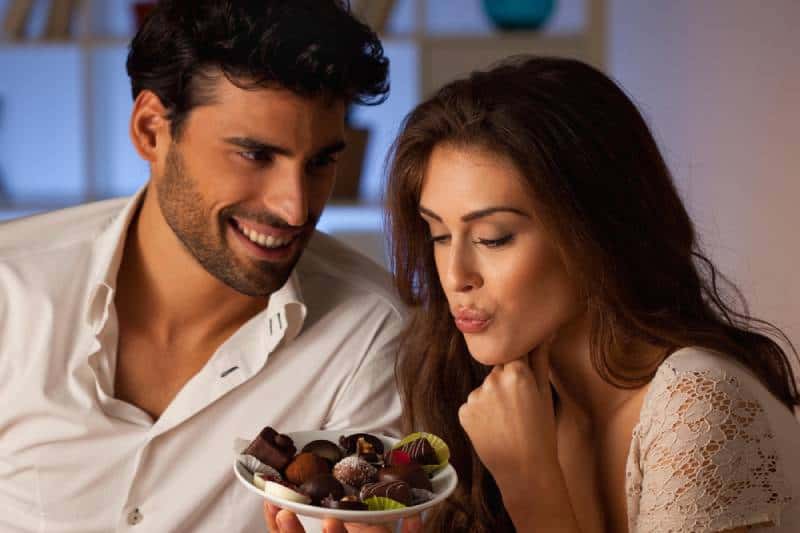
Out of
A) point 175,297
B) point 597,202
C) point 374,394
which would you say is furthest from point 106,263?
point 597,202

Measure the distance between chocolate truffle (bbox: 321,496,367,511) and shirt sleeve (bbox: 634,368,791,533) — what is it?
424 millimetres

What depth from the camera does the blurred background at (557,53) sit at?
11.6ft

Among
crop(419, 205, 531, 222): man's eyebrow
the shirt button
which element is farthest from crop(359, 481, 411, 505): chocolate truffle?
the shirt button

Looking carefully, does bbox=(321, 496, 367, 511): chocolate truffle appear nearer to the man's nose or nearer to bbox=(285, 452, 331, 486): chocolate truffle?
bbox=(285, 452, 331, 486): chocolate truffle

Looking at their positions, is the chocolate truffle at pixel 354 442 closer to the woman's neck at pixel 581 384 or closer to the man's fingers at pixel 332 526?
the man's fingers at pixel 332 526

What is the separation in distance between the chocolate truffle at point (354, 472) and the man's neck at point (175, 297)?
2.35 feet

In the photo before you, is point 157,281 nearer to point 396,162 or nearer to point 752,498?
point 396,162

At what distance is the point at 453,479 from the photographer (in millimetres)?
1521

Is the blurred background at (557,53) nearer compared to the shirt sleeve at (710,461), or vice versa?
the shirt sleeve at (710,461)

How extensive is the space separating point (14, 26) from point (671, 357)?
3.20 meters

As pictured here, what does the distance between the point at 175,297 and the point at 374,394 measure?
1.44ft

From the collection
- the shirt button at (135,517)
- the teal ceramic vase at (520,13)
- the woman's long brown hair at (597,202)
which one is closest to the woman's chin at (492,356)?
the woman's long brown hair at (597,202)

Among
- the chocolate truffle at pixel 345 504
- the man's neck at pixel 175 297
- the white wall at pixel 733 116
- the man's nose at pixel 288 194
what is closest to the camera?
the chocolate truffle at pixel 345 504

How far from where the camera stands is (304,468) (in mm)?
1469
